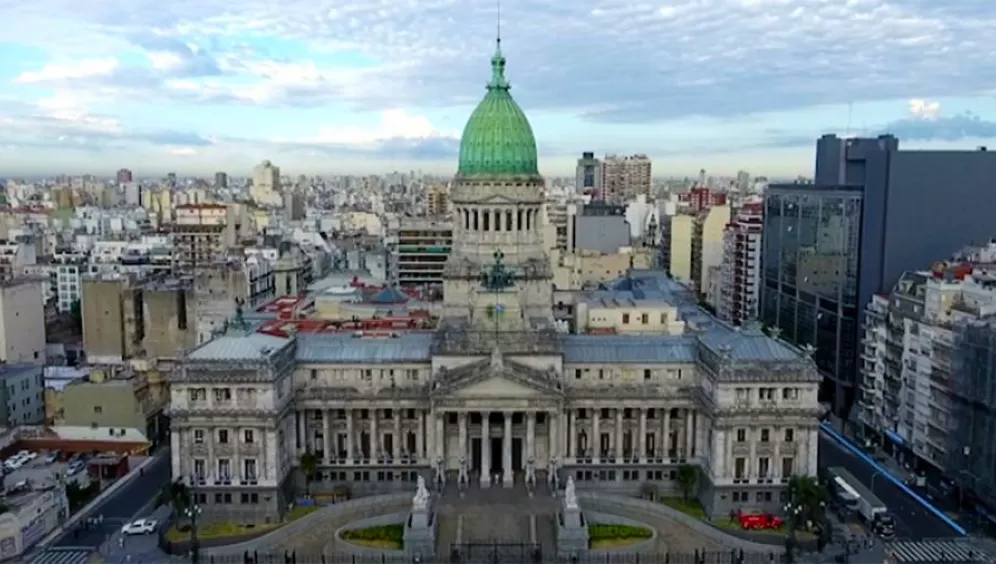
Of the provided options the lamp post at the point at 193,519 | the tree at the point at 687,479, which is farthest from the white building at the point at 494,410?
the tree at the point at 687,479

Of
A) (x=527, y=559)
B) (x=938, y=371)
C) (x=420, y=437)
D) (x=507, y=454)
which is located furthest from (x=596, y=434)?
(x=938, y=371)

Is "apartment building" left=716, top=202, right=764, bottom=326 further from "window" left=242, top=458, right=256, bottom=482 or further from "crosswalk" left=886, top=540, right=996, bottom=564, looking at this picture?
"window" left=242, top=458, right=256, bottom=482

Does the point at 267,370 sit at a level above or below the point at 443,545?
above

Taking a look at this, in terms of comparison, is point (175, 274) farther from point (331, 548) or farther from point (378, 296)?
point (331, 548)

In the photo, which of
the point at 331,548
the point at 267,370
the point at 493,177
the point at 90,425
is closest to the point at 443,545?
the point at 331,548

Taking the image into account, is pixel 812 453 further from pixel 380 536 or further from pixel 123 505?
pixel 123 505

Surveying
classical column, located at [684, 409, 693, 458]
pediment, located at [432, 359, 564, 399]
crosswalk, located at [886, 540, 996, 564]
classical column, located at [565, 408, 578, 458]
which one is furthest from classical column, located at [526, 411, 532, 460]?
crosswalk, located at [886, 540, 996, 564]
